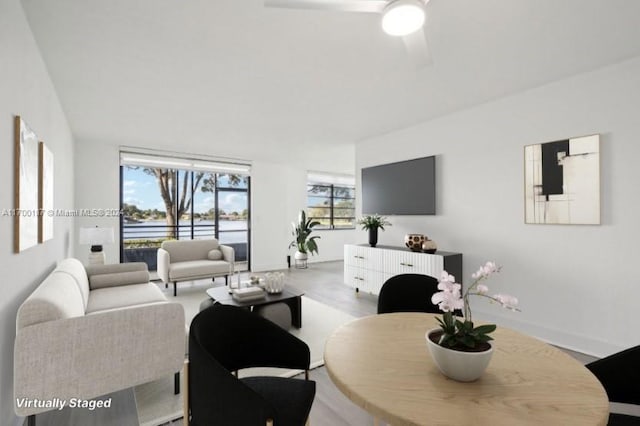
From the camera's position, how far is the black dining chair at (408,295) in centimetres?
198

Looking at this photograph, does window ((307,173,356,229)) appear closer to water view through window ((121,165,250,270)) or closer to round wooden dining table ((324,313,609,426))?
water view through window ((121,165,250,270))

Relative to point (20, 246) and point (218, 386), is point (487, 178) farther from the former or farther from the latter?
point (20, 246)

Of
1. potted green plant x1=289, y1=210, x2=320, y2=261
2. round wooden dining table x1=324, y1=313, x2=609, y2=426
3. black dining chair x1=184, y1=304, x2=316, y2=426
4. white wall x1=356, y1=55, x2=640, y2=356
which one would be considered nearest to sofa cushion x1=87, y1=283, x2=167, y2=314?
black dining chair x1=184, y1=304, x2=316, y2=426

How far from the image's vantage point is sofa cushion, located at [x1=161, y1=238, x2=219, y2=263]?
16.7 ft

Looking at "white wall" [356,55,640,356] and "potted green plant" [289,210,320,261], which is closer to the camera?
"white wall" [356,55,640,356]

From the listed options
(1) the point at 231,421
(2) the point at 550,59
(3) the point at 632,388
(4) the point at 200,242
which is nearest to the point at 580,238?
(2) the point at 550,59

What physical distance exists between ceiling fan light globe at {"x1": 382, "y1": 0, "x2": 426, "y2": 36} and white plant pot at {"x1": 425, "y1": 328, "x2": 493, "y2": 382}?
155 centimetres

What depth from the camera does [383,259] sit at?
13.4 ft

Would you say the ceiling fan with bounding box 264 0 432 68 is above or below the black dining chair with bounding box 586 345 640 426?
above

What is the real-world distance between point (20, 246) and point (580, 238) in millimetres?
4373

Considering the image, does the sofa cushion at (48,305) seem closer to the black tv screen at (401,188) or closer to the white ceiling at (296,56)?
the white ceiling at (296,56)

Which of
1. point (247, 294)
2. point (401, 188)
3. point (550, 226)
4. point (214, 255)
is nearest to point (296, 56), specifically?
point (247, 294)

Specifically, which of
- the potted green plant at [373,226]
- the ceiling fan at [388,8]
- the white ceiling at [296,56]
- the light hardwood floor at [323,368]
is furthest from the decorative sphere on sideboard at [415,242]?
the ceiling fan at [388,8]

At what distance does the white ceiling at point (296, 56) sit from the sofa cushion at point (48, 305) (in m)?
1.76
